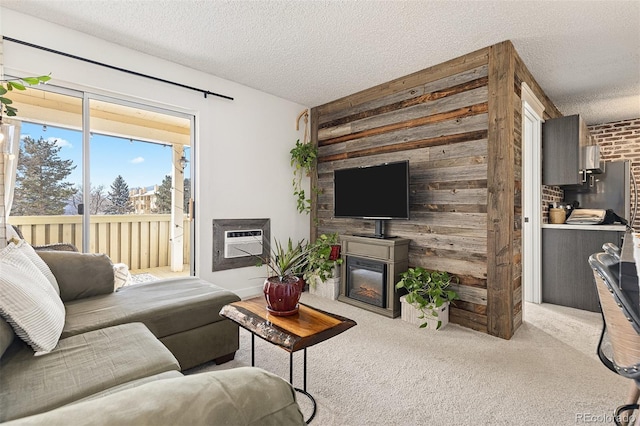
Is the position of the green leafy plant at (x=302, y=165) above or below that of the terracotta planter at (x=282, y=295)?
above

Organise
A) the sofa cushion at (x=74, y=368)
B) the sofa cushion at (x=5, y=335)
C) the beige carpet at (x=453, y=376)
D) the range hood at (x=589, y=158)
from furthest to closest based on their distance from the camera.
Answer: the range hood at (x=589, y=158) → the beige carpet at (x=453, y=376) → the sofa cushion at (x=5, y=335) → the sofa cushion at (x=74, y=368)

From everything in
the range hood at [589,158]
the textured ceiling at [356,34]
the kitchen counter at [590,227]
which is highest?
the textured ceiling at [356,34]

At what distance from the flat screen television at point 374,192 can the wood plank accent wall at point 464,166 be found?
8.1 inches

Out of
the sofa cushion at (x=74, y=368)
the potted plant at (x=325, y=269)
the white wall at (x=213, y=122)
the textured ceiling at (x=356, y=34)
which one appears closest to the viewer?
the sofa cushion at (x=74, y=368)

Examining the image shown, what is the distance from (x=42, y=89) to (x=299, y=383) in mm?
3035

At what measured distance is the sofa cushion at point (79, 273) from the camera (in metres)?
2.02

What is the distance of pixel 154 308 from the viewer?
1.90 meters

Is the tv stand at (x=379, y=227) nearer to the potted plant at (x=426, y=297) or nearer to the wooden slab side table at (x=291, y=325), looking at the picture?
the potted plant at (x=426, y=297)

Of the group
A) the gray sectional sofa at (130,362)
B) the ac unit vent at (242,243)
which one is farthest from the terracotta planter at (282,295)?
the ac unit vent at (242,243)

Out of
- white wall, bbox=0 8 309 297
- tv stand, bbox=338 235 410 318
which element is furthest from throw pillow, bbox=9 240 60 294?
tv stand, bbox=338 235 410 318

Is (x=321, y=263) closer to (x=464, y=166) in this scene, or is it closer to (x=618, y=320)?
(x=464, y=166)

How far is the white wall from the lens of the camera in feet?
8.38

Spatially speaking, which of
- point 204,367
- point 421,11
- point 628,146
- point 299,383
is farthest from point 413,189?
point 628,146

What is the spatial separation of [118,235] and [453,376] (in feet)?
10.0
